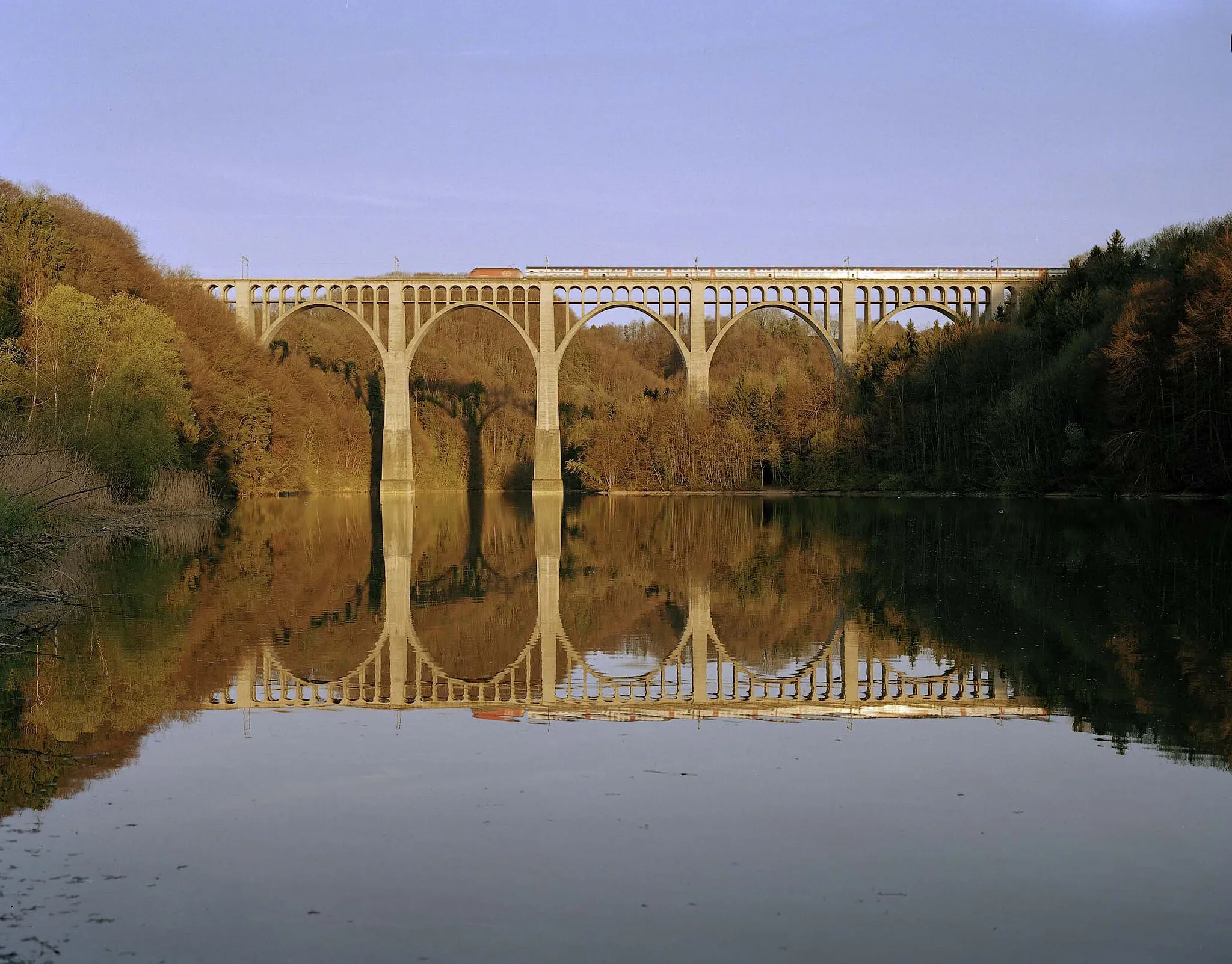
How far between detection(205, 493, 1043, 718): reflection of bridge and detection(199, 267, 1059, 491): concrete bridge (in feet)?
168

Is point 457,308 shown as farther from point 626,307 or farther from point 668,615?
point 668,615

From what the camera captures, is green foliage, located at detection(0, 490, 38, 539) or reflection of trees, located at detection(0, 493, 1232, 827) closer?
reflection of trees, located at detection(0, 493, 1232, 827)

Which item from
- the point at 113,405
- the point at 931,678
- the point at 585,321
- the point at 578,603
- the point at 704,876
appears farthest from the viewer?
the point at 585,321

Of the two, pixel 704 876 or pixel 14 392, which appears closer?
pixel 704 876

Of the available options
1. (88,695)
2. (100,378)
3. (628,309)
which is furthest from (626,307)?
(88,695)

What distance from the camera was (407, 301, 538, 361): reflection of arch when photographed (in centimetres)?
6106

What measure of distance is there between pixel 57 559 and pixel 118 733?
10.1 m

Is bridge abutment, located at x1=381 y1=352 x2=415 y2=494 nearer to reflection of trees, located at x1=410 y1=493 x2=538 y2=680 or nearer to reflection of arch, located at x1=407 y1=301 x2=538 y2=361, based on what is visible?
reflection of arch, located at x1=407 y1=301 x2=538 y2=361

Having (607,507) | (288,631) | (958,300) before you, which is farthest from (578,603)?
(958,300)

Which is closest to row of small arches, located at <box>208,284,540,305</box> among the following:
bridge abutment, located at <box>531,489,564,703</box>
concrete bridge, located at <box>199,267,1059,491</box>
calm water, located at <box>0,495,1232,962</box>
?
concrete bridge, located at <box>199,267,1059,491</box>

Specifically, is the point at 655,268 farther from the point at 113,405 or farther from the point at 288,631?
the point at 288,631

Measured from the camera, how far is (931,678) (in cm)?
855

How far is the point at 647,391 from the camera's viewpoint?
64375 mm

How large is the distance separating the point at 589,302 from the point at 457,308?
6848 millimetres
